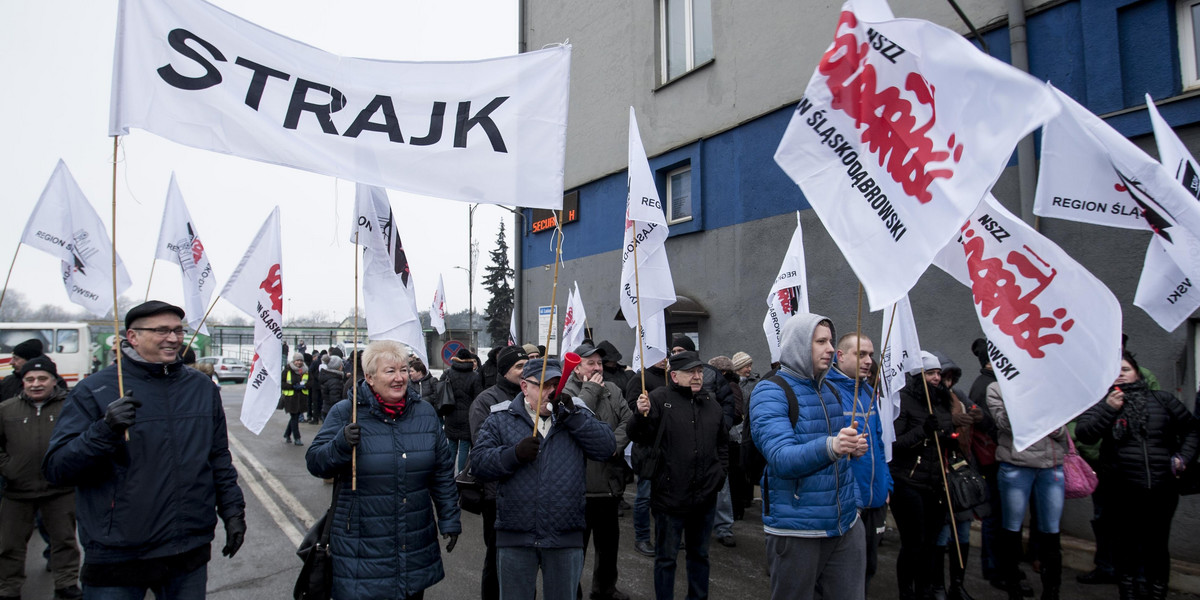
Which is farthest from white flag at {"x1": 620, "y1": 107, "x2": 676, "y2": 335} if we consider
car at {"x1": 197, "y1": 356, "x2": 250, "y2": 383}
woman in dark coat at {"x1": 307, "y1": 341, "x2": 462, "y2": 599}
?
car at {"x1": 197, "y1": 356, "x2": 250, "y2": 383}

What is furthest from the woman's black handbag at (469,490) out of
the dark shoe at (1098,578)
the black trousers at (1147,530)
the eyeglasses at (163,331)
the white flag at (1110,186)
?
the dark shoe at (1098,578)

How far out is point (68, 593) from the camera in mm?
5332

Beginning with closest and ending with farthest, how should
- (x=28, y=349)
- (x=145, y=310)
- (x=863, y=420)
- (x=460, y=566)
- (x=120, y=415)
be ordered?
1. (x=120, y=415)
2. (x=145, y=310)
3. (x=863, y=420)
4. (x=460, y=566)
5. (x=28, y=349)

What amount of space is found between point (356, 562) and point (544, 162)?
2.28 metres

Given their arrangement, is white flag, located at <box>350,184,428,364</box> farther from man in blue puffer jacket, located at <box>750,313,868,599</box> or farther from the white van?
the white van

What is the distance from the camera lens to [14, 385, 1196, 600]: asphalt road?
5.48 meters

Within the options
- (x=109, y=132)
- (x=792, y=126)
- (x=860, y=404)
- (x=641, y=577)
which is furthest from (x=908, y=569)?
(x=109, y=132)

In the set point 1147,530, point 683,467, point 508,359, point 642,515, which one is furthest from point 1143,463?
point 508,359

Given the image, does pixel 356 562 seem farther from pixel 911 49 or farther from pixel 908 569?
pixel 908 569

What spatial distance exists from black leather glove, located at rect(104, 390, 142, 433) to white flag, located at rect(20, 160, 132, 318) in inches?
211

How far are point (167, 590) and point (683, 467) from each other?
3089mm

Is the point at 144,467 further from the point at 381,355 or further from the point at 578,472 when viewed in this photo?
the point at 578,472

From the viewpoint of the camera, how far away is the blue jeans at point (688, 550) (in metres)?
4.71

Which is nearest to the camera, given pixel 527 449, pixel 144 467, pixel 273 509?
pixel 144 467
